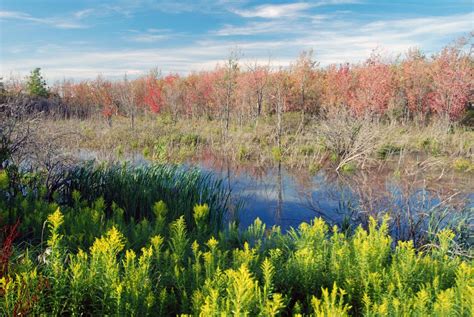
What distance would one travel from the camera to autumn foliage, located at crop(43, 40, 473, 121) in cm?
2547

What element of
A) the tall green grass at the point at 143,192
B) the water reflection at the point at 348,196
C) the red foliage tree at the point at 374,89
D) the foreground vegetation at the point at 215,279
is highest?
the red foliage tree at the point at 374,89

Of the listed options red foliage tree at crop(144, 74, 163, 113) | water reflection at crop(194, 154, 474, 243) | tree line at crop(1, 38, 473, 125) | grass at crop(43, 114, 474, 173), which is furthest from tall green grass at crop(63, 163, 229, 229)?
red foliage tree at crop(144, 74, 163, 113)

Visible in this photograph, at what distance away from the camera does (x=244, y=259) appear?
262 cm

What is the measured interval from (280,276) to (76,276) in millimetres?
1309

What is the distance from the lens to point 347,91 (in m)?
29.4

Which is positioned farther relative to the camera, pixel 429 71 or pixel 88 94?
pixel 88 94

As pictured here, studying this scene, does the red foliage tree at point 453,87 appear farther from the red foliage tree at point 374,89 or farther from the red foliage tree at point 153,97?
the red foliage tree at point 153,97

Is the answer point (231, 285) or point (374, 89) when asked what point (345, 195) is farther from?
point (374, 89)

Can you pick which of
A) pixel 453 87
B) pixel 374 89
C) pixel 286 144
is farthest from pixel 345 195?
pixel 453 87

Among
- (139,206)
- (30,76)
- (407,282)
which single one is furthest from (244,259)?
(30,76)

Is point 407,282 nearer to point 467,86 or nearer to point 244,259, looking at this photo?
point 244,259

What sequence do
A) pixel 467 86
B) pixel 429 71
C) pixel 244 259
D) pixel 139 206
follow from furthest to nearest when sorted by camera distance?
pixel 429 71 < pixel 467 86 < pixel 139 206 < pixel 244 259

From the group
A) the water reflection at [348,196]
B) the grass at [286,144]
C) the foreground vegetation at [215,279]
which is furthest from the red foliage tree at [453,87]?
the foreground vegetation at [215,279]

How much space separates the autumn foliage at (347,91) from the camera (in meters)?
25.5
